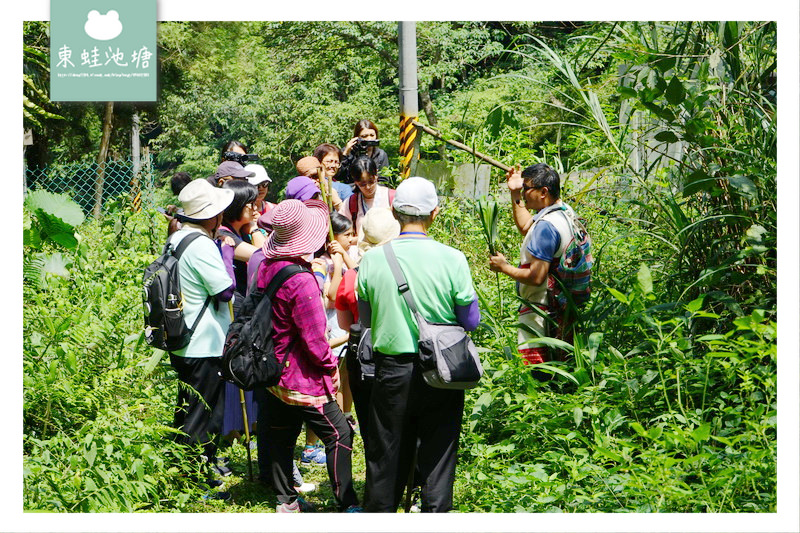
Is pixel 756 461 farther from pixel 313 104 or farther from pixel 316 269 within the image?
pixel 313 104

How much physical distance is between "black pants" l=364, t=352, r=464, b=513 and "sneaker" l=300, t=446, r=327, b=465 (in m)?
1.39

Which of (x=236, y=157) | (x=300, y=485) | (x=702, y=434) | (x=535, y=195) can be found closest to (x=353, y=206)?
(x=236, y=157)

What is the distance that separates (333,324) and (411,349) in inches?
56.4

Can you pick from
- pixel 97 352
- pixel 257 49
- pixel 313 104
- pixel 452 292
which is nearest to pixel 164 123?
pixel 257 49

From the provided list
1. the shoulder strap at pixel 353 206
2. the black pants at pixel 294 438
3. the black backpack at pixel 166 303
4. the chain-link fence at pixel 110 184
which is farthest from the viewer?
the chain-link fence at pixel 110 184

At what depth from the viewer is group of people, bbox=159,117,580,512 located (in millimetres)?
3494

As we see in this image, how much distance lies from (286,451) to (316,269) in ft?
3.27

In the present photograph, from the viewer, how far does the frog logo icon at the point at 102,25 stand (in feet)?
13.3

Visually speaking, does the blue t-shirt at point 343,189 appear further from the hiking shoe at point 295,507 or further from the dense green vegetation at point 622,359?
the hiking shoe at point 295,507

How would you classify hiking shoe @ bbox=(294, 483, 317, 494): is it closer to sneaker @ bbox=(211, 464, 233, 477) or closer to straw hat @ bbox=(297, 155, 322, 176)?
sneaker @ bbox=(211, 464, 233, 477)

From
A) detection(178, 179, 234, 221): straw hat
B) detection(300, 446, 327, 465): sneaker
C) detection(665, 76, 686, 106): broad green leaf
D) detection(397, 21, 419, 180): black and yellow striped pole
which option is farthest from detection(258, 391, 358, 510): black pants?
detection(397, 21, 419, 180): black and yellow striped pole

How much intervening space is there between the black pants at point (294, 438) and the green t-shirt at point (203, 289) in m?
0.39

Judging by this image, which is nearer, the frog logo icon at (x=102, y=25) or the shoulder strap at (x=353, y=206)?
the frog logo icon at (x=102, y=25)

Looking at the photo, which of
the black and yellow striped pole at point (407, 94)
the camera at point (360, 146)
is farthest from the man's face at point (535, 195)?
the black and yellow striped pole at point (407, 94)
